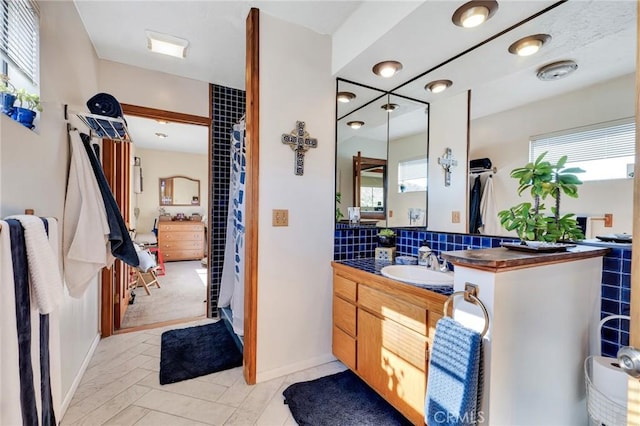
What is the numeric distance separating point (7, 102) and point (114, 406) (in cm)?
170

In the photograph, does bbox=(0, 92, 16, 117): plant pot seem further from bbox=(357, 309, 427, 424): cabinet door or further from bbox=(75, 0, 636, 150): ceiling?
bbox=(357, 309, 427, 424): cabinet door

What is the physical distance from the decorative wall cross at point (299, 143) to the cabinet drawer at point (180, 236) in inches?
190

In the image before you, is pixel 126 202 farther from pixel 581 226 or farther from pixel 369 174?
pixel 581 226

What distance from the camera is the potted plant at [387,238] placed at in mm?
2230

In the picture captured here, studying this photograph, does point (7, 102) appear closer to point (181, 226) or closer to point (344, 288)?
point (344, 288)

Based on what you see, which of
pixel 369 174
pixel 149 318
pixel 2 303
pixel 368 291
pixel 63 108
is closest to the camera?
pixel 2 303

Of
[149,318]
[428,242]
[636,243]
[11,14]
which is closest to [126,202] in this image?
[149,318]

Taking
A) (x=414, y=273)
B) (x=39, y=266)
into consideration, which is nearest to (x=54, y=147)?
(x=39, y=266)

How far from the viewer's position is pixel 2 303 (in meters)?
0.85

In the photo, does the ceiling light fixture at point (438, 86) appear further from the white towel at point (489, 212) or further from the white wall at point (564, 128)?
the white towel at point (489, 212)

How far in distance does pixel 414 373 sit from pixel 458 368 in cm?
52

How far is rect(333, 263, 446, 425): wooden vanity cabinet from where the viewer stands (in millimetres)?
1434

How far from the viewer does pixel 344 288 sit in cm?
205

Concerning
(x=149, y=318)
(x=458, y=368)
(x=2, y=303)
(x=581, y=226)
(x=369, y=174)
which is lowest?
(x=149, y=318)
